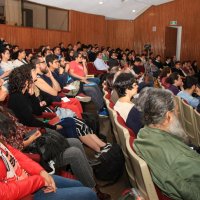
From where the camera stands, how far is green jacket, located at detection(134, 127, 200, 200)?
148cm

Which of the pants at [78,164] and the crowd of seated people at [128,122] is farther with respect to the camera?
the pants at [78,164]

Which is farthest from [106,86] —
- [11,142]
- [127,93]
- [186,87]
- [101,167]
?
[11,142]

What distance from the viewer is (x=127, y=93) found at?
2.93 meters

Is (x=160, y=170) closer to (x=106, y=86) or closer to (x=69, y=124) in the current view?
(x=69, y=124)

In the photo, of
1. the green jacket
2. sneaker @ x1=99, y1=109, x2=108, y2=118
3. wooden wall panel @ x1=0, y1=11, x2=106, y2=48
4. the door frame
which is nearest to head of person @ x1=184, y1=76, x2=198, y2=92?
sneaker @ x1=99, y1=109, x2=108, y2=118

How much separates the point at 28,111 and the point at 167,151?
156cm

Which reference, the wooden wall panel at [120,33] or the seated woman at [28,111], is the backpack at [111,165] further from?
the wooden wall panel at [120,33]

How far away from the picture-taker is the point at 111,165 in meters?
2.64

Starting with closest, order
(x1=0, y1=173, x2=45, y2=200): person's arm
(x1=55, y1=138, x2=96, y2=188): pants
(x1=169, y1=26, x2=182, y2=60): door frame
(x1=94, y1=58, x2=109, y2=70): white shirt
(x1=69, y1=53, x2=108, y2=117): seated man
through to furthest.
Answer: (x1=0, y1=173, x2=45, y2=200): person's arm, (x1=55, y1=138, x2=96, y2=188): pants, (x1=69, y1=53, x2=108, y2=117): seated man, (x1=94, y1=58, x2=109, y2=70): white shirt, (x1=169, y1=26, x2=182, y2=60): door frame

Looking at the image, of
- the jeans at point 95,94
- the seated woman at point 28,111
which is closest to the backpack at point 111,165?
the seated woman at point 28,111

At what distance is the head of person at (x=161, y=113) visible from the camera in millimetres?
1726

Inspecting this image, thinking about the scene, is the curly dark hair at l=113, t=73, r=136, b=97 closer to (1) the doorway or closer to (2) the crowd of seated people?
(2) the crowd of seated people

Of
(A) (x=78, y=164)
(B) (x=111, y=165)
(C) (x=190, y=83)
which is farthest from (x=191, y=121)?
(A) (x=78, y=164)

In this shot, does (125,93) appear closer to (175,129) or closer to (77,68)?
(175,129)
